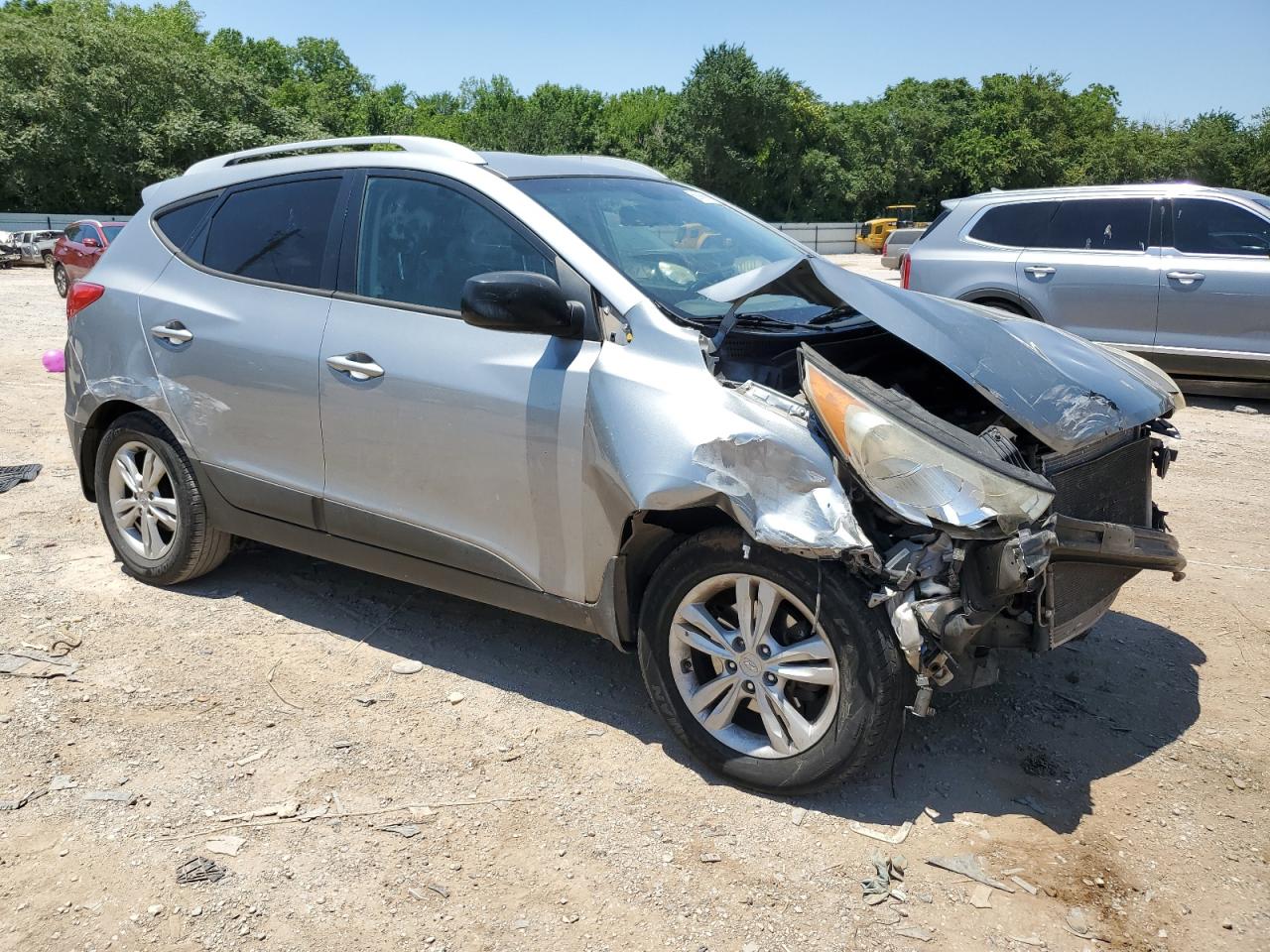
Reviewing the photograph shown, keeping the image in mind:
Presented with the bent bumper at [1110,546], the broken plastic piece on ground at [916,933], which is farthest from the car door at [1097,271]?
the broken plastic piece on ground at [916,933]

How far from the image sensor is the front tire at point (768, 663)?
2945 millimetres

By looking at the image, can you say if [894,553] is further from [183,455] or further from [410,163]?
[183,455]

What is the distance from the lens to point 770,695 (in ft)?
10.4

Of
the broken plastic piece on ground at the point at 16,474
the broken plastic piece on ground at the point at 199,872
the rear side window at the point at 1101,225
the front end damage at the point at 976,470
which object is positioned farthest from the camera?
the rear side window at the point at 1101,225

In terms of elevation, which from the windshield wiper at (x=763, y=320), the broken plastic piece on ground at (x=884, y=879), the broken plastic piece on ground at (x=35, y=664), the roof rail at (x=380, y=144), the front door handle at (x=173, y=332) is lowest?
the broken plastic piece on ground at (x=884, y=879)

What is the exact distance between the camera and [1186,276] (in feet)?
29.3

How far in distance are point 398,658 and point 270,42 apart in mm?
97995

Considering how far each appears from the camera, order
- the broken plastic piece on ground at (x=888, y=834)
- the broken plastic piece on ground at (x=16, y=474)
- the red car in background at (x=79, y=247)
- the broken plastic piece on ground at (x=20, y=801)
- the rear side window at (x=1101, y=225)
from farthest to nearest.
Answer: the red car in background at (x=79, y=247)
the rear side window at (x=1101, y=225)
the broken plastic piece on ground at (x=16, y=474)
the broken plastic piece on ground at (x=20, y=801)
the broken plastic piece on ground at (x=888, y=834)

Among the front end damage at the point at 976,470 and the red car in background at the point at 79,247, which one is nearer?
the front end damage at the point at 976,470

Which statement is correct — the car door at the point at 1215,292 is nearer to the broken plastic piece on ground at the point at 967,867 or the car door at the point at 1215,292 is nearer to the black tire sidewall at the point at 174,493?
the broken plastic piece on ground at the point at 967,867

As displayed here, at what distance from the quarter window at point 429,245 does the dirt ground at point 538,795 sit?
151 cm

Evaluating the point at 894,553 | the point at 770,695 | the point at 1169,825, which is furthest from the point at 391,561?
the point at 1169,825

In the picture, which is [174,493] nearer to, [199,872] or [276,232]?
[276,232]

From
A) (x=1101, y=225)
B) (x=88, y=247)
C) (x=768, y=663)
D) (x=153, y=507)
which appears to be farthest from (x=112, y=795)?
(x=88, y=247)
